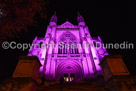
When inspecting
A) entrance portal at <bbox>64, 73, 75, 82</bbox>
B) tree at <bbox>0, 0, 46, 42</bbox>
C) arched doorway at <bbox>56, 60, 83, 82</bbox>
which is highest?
tree at <bbox>0, 0, 46, 42</bbox>

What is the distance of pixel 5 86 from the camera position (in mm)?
4473

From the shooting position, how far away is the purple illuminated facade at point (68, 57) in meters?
16.0

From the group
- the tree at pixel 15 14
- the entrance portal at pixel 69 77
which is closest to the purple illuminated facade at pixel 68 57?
the entrance portal at pixel 69 77

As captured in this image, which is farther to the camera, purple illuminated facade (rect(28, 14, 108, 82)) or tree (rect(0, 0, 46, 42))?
purple illuminated facade (rect(28, 14, 108, 82))

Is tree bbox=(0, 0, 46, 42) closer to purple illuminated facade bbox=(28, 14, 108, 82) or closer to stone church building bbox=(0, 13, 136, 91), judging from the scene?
stone church building bbox=(0, 13, 136, 91)

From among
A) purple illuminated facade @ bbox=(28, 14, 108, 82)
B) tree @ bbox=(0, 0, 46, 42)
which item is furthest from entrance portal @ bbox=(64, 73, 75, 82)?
tree @ bbox=(0, 0, 46, 42)

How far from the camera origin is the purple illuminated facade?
16.0 metres

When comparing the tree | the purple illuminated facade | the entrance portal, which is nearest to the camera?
the tree

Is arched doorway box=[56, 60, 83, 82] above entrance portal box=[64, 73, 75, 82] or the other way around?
above

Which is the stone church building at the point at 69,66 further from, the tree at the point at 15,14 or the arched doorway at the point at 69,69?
the tree at the point at 15,14

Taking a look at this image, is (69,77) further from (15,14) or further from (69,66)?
(15,14)

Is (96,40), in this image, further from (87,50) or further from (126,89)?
(126,89)

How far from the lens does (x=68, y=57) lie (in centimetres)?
1831

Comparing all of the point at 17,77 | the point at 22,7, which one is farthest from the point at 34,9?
the point at 17,77
